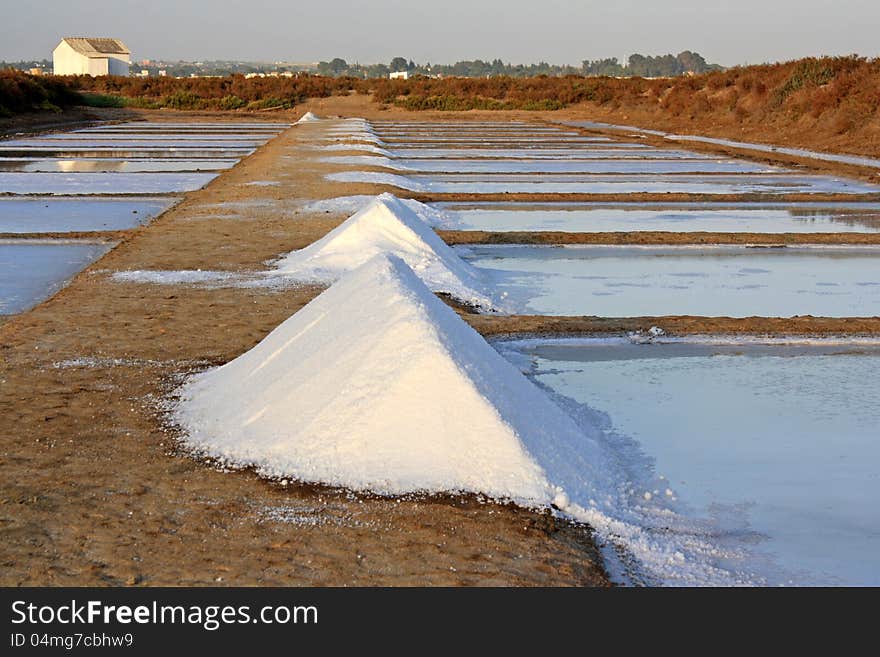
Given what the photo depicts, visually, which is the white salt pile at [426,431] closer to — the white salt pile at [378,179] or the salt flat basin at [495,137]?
the white salt pile at [378,179]

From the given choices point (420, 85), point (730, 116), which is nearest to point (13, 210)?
point (730, 116)

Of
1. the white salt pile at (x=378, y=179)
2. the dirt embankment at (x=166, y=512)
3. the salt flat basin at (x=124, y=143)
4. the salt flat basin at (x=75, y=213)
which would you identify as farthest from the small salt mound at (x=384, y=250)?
the salt flat basin at (x=124, y=143)

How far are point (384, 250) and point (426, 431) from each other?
10.4ft

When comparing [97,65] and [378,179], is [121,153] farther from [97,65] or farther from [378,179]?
[97,65]

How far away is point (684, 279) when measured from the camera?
6.59 m

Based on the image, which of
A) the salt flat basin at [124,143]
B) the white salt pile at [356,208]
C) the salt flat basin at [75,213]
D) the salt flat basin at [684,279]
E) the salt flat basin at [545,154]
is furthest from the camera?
the salt flat basin at [124,143]

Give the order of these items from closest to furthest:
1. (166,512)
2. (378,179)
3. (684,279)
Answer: (166,512) < (684,279) < (378,179)

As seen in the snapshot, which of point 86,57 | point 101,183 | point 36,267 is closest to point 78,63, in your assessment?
point 86,57

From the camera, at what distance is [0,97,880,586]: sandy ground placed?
8.52 ft

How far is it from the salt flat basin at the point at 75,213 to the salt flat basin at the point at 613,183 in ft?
7.64

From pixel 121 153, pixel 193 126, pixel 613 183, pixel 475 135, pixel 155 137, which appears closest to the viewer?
pixel 613 183

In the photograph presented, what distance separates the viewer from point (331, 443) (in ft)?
10.5

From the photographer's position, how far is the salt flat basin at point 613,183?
11.4 m
